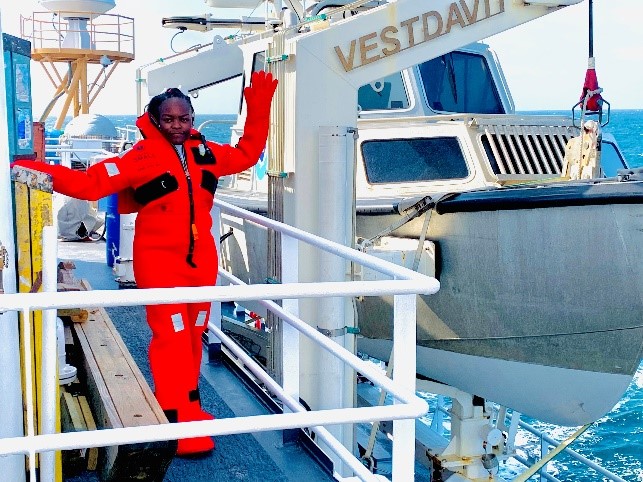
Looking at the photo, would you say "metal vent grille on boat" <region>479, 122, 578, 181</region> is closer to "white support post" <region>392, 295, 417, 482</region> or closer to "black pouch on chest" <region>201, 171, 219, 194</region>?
"black pouch on chest" <region>201, 171, 219, 194</region>

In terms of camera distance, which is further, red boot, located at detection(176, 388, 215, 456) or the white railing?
red boot, located at detection(176, 388, 215, 456)

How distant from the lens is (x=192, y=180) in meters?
3.31

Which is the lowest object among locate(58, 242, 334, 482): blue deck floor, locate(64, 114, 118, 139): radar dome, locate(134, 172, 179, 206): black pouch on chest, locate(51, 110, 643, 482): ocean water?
locate(51, 110, 643, 482): ocean water

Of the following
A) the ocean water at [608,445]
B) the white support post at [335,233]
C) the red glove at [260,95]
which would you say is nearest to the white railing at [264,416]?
the red glove at [260,95]

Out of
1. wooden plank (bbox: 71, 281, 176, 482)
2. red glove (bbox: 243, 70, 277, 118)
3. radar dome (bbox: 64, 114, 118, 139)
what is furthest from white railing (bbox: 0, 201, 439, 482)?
radar dome (bbox: 64, 114, 118, 139)

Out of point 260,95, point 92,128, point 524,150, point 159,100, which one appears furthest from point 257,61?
point 92,128

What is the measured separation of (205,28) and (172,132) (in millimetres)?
5502

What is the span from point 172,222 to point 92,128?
1483cm

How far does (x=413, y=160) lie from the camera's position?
7020mm

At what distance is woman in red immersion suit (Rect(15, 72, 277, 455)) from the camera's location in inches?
128

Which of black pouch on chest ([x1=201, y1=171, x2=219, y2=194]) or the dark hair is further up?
the dark hair

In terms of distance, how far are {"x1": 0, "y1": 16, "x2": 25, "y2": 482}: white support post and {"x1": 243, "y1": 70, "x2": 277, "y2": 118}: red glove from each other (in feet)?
5.15

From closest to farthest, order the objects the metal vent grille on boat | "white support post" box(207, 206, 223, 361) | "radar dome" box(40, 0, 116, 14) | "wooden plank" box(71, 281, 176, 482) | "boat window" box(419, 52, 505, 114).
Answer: "wooden plank" box(71, 281, 176, 482) → "white support post" box(207, 206, 223, 361) → the metal vent grille on boat → "boat window" box(419, 52, 505, 114) → "radar dome" box(40, 0, 116, 14)

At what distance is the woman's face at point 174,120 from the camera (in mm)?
3295
